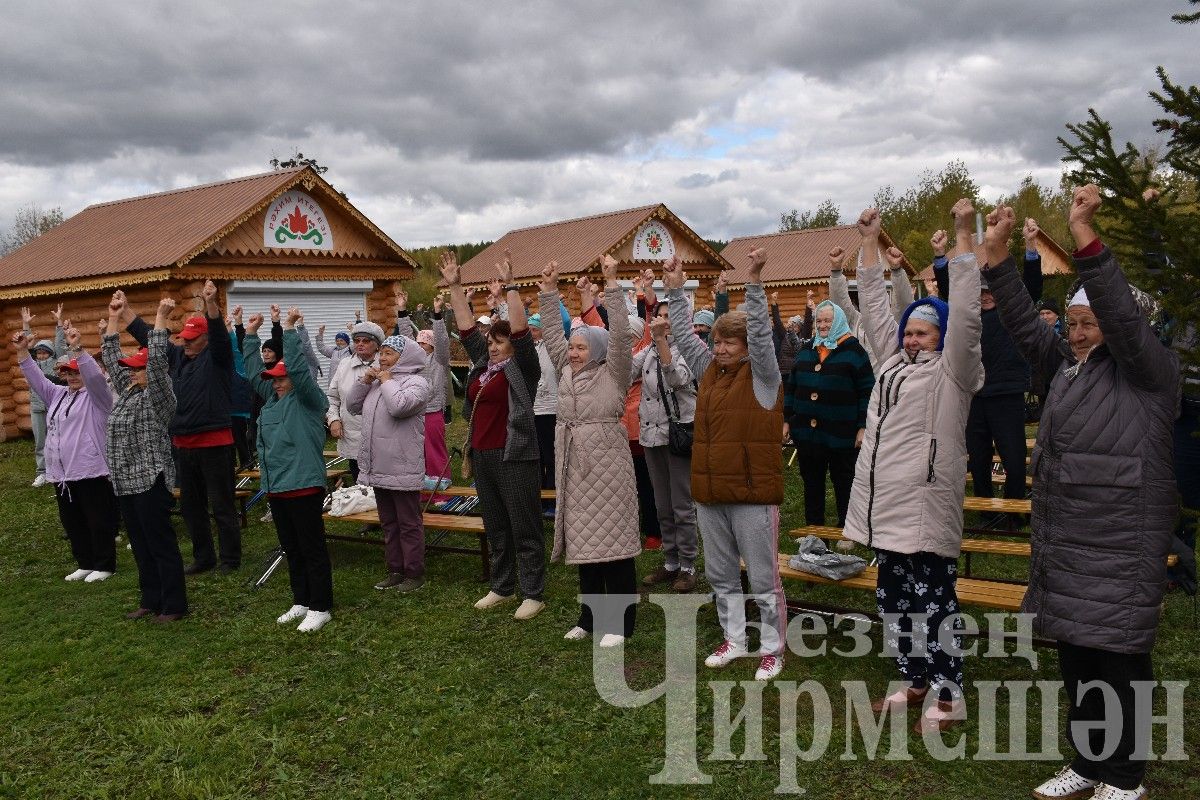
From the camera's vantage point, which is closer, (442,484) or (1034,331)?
(1034,331)

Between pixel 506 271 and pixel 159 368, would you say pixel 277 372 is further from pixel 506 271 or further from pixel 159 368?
pixel 506 271

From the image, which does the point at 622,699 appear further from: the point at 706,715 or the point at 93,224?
the point at 93,224

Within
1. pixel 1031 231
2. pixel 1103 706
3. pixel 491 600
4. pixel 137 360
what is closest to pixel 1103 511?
pixel 1103 706

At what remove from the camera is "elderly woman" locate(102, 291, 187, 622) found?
21.6 feet

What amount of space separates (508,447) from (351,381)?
9.39 feet

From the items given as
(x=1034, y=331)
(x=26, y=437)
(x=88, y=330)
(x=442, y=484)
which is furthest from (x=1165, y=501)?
(x=26, y=437)

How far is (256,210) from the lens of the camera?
53.5 feet

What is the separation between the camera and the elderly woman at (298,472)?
623cm

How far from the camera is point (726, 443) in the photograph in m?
4.94

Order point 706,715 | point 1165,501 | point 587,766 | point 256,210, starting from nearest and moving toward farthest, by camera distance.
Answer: point 1165,501
point 587,766
point 706,715
point 256,210

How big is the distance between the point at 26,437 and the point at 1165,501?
20901 mm

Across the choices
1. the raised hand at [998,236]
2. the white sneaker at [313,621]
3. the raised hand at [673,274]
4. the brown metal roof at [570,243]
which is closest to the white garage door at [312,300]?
the brown metal roof at [570,243]

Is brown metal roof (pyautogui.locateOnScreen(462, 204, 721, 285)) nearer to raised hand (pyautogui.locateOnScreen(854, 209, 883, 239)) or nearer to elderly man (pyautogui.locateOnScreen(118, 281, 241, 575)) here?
elderly man (pyautogui.locateOnScreen(118, 281, 241, 575))

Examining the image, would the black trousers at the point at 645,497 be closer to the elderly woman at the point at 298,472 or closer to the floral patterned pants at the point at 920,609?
the elderly woman at the point at 298,472
